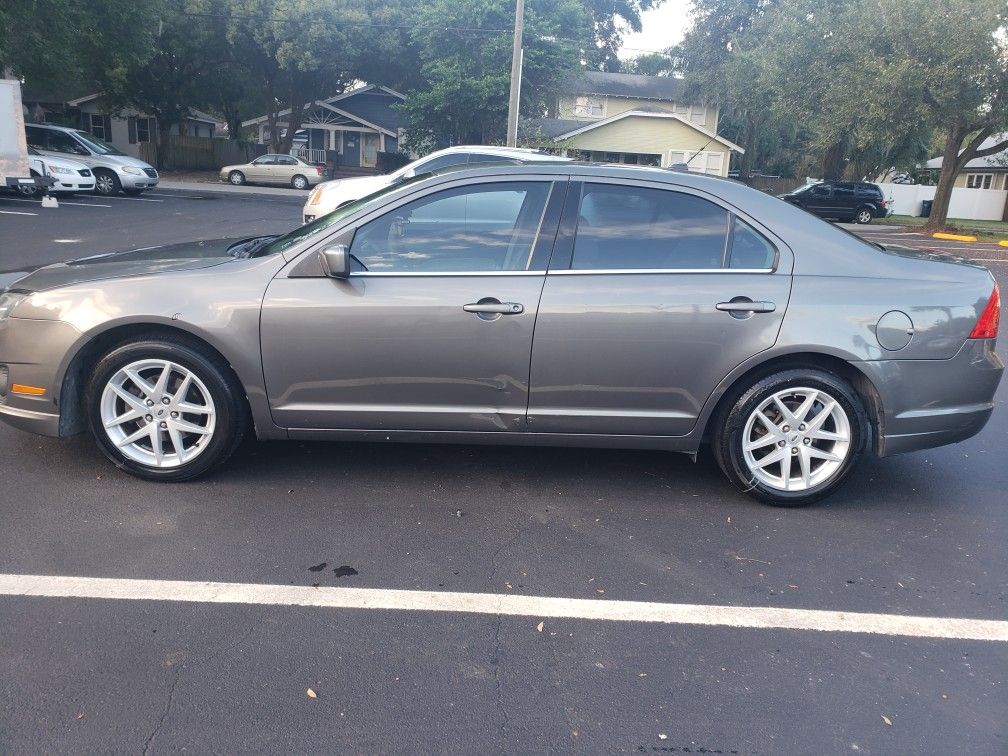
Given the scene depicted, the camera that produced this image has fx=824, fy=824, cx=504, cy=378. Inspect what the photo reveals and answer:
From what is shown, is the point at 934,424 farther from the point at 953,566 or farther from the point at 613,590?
the point at 613,590

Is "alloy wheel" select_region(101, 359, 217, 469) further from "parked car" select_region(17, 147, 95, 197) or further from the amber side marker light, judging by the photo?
"parked car" select_region(17, 147, 95, 197)

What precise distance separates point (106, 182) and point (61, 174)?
239 cm

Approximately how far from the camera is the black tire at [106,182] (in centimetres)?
2258

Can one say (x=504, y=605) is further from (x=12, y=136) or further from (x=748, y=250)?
(x=12, y=136)

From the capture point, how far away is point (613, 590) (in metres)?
3.35

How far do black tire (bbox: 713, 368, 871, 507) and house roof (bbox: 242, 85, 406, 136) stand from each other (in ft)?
134

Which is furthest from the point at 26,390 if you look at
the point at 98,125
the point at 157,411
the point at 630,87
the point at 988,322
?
the point at 630,87

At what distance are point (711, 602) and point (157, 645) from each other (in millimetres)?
2077

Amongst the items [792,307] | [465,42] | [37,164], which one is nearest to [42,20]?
[37,164]

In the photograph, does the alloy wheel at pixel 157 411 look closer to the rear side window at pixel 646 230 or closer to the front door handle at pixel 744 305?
the rear side window at pixel 646 230

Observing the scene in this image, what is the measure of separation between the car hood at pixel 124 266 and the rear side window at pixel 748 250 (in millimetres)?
2529

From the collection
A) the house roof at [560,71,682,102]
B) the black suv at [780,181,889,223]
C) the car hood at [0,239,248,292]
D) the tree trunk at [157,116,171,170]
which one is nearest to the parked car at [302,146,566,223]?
the car hood at [0,239,248,292]

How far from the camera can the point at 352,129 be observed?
4338 cm

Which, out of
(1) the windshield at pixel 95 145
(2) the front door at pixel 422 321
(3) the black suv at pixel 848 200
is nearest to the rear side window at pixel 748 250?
(2) the front door at pixel 422 321
